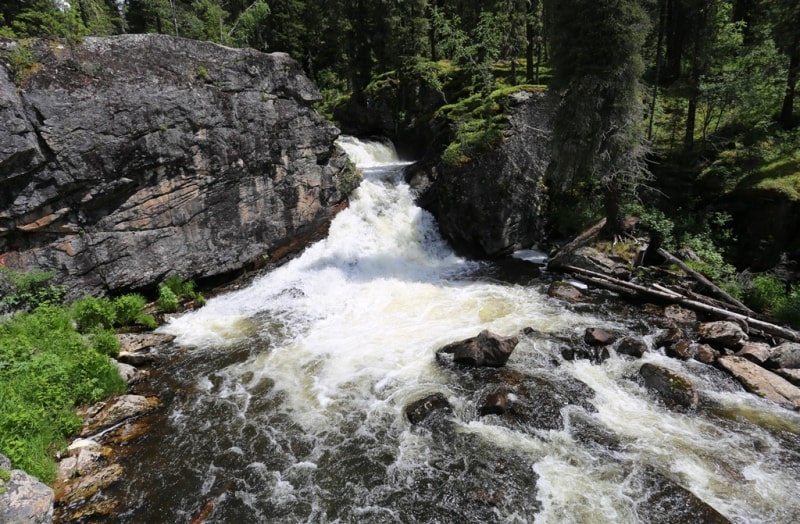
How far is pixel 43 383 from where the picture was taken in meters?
10.1

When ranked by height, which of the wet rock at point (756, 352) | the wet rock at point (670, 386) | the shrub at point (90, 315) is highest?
the shrub at point (90, 315)

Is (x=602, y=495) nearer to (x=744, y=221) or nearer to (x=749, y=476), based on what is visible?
(x=749, y=476)

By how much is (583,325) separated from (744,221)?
9207 mm

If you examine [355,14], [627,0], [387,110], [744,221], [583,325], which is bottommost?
[583,325]

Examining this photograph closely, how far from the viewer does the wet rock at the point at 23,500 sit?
6.55m

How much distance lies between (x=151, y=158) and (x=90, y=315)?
6345 millimetres

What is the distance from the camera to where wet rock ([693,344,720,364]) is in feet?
37.7

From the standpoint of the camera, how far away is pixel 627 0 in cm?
1405

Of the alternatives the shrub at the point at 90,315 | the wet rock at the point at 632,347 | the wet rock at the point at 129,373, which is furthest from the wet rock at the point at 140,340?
the wet rock at the point at 632,347

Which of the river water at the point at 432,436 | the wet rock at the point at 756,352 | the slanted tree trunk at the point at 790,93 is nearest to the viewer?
the river water at the point at 432,436

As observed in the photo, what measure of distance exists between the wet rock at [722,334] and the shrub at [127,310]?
20.1 meters

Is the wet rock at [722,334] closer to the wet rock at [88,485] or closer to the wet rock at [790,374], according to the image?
the wet rock at [790,374]

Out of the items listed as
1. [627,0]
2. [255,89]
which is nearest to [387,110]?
[255,89]

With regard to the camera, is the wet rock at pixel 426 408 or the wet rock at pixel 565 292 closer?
the wet rock at pixel 426 408
